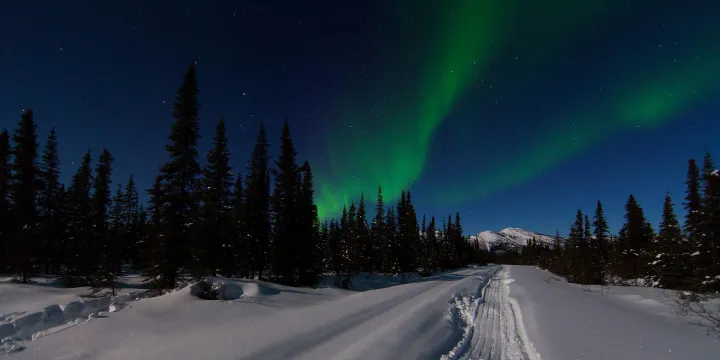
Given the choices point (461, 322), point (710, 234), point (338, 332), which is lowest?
point (461, 322)

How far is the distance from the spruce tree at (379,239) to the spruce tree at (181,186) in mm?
29559

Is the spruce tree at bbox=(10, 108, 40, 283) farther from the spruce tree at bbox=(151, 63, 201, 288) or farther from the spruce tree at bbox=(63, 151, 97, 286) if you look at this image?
the spruce tree at bbox=(151, 63, 201, 288)

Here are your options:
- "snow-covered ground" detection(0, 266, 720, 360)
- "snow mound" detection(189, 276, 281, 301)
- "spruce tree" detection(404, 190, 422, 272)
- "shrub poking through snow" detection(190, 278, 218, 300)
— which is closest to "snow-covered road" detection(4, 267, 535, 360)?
"snow-covered ground" detection(0, 266, 720, 360)

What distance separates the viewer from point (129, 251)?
50156 millimetres

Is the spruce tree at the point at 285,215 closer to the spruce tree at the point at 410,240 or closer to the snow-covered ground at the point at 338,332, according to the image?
the snow-covered ground at the point at 338,332

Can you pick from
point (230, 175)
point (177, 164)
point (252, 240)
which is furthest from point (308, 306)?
point (230, 175)

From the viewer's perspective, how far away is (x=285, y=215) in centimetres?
2641

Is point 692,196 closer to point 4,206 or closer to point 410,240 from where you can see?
point 410,240

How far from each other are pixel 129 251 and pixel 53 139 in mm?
24438

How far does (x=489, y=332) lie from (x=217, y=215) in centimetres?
2346

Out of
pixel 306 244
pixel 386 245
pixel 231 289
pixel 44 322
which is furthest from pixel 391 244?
pixel 44 322

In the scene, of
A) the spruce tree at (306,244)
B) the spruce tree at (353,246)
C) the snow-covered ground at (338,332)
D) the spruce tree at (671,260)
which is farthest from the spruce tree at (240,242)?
the spruce tree at (671,260)

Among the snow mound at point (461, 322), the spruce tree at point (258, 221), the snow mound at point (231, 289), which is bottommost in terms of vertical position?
the snow mound at point (461, 322)

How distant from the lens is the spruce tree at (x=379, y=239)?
47.1m
